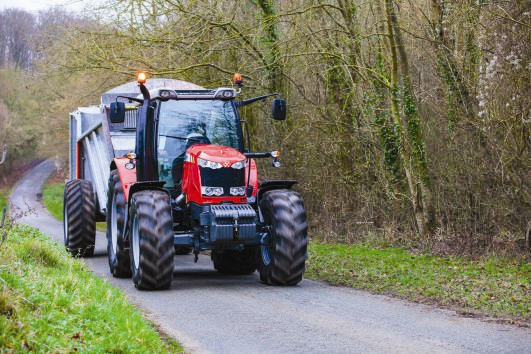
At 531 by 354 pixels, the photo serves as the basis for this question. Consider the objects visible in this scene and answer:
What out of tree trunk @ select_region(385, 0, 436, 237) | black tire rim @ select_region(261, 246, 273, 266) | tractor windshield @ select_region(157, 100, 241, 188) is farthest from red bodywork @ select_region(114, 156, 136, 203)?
tree trunk @ select_region(385, 0, 436, 237)

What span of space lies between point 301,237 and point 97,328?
465cm

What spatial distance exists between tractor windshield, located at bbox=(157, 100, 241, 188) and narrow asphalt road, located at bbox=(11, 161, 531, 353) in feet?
6.16

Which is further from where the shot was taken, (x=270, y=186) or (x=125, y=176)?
(x=125, y=176)

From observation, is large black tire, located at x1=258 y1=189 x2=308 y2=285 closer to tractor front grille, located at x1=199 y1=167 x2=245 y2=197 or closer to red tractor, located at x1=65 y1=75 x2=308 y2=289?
red tractor, located at x1=65 y1=75 x2=308 y2=289

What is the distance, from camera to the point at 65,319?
6.39 metres

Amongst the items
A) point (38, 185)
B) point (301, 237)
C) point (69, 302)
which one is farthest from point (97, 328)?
point (38, 185)

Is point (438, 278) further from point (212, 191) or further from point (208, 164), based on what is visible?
point (208, 164)

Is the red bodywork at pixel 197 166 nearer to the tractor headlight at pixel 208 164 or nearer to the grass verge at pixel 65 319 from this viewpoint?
the tractor headlight at pixel 208 164

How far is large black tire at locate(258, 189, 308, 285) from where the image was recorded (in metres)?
10.6

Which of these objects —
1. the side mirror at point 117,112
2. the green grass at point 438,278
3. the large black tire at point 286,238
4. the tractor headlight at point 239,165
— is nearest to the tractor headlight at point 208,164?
the tractor headlight at point 239,165

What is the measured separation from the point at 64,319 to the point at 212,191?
4.65m

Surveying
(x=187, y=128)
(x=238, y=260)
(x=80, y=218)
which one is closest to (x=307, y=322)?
(x=187, y=128)

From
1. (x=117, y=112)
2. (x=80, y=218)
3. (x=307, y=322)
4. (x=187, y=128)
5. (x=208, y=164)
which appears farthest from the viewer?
(x=80, y=218)

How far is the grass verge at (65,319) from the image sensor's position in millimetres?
5703
